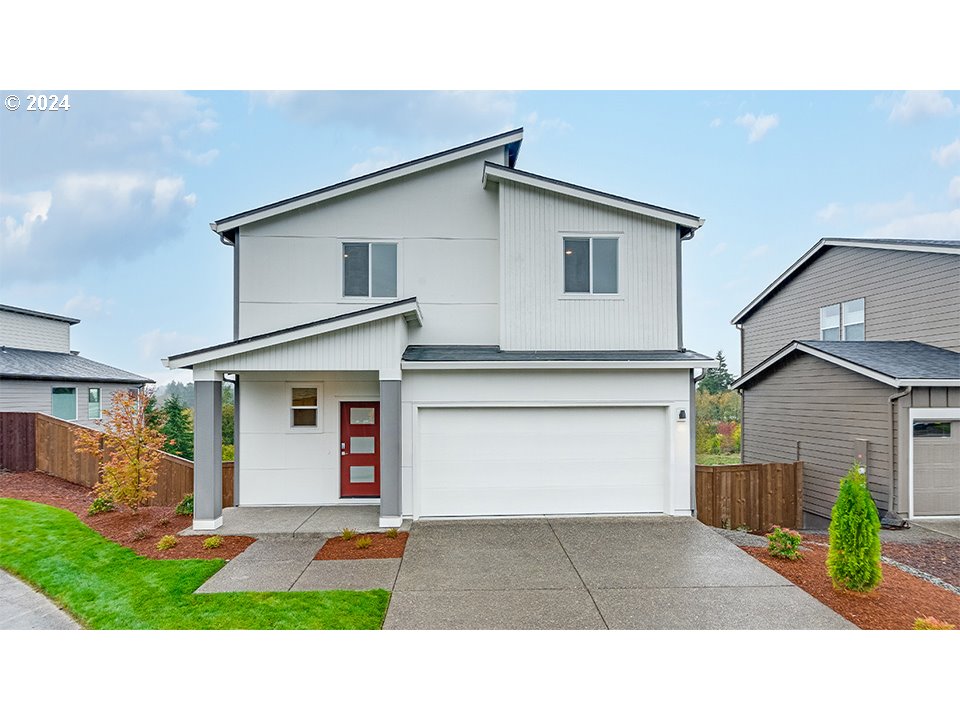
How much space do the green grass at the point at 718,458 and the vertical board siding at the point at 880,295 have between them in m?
4.98

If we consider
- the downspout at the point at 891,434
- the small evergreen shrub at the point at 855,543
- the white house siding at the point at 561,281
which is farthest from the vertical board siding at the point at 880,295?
the small evergreen shrub at the point at 855,543

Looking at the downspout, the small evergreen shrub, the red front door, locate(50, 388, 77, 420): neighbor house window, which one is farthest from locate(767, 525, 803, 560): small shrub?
locate(50, 388, 77, 420): neighbor house window

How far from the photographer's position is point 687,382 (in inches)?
289

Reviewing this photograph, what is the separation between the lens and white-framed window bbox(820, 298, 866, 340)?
10477 mm

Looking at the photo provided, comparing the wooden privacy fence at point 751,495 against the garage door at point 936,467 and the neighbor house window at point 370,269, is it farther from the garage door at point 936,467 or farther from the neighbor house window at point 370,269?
the neighbor house window at point 370,269

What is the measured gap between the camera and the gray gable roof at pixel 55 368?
6879 mm

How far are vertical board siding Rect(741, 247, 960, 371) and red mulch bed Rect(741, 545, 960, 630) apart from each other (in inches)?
234

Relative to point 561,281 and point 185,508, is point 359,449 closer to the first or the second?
point 185,508

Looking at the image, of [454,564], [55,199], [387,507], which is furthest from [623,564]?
[55,199]

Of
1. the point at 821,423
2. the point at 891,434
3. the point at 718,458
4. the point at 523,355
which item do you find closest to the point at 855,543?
the point at 523,355

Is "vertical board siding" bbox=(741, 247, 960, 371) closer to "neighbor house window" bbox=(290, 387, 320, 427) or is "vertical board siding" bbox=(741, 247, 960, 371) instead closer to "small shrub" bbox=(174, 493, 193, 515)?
"neighbor house window" bbox=(290, 387, 320, 427)

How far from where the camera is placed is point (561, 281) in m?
7.87

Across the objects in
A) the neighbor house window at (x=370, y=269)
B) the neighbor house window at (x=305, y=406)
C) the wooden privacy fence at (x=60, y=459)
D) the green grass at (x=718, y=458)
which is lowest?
the green grass at (x=718, y=458)

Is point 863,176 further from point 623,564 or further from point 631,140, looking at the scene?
point 623,564
